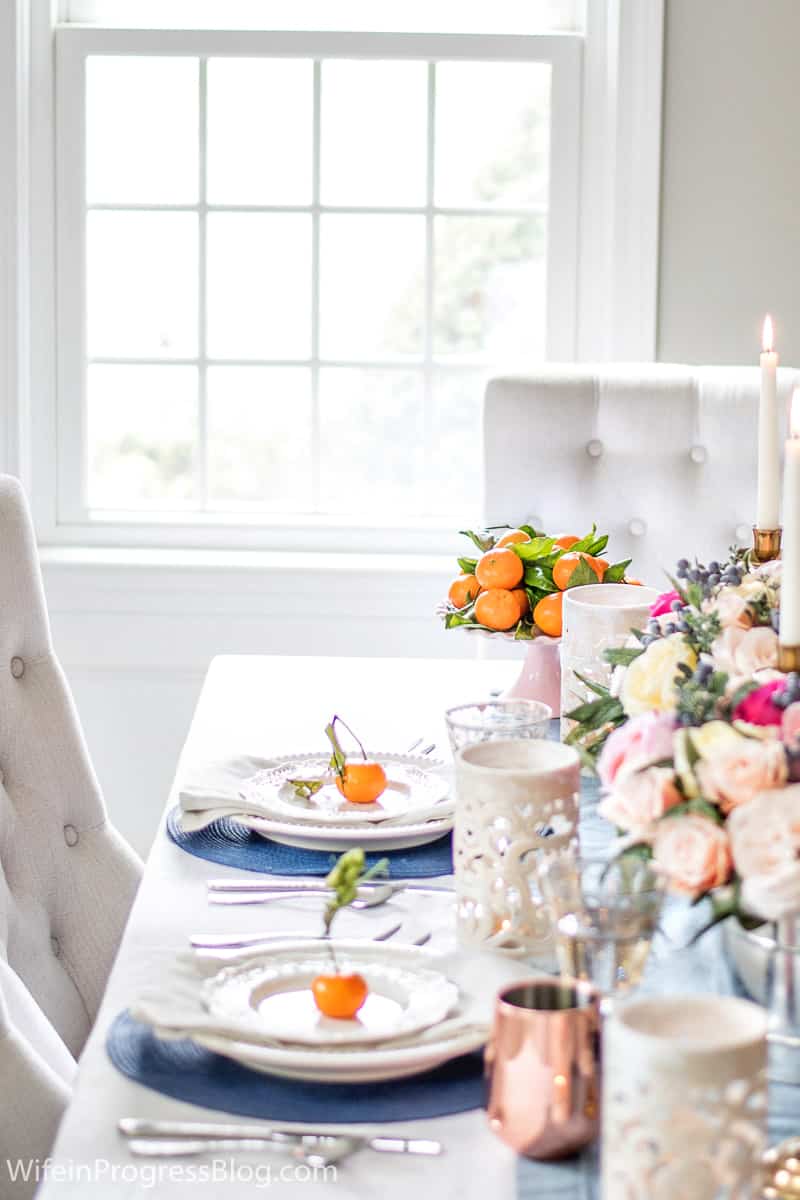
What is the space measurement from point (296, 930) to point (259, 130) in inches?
80.0

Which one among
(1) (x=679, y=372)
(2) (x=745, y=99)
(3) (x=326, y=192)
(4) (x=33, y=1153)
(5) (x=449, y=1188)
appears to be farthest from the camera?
(3) (x=326, y=192)

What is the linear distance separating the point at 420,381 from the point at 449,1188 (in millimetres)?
2220

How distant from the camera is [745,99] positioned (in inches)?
105

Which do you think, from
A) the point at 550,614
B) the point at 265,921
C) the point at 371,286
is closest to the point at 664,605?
the point at 550,614

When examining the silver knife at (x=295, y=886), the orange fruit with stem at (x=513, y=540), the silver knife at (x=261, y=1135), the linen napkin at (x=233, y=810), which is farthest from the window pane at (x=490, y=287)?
the silver knife at (x=261, y=1135)

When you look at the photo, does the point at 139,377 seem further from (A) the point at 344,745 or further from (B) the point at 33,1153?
(B) the point at 33,1153

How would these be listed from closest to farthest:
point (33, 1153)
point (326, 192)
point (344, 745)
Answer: point (33, 1153) → point (344, 745) → point (326, 192)

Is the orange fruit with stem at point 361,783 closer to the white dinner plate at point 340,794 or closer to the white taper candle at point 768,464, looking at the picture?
the white dinner plate at point 340,794

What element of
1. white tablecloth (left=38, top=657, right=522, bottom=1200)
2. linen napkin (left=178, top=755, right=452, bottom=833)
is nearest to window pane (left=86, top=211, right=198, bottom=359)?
white tablecloth (left=38, top=657, right=522, bottom=1200)

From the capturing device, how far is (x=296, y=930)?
110cm

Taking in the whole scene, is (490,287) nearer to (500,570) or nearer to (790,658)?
(500,570)

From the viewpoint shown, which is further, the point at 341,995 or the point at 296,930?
the point at 296,930

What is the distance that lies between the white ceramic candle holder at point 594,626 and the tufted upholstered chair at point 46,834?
50 cm

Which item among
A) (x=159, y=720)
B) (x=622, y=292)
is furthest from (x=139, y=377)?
(x=622, y=292)
